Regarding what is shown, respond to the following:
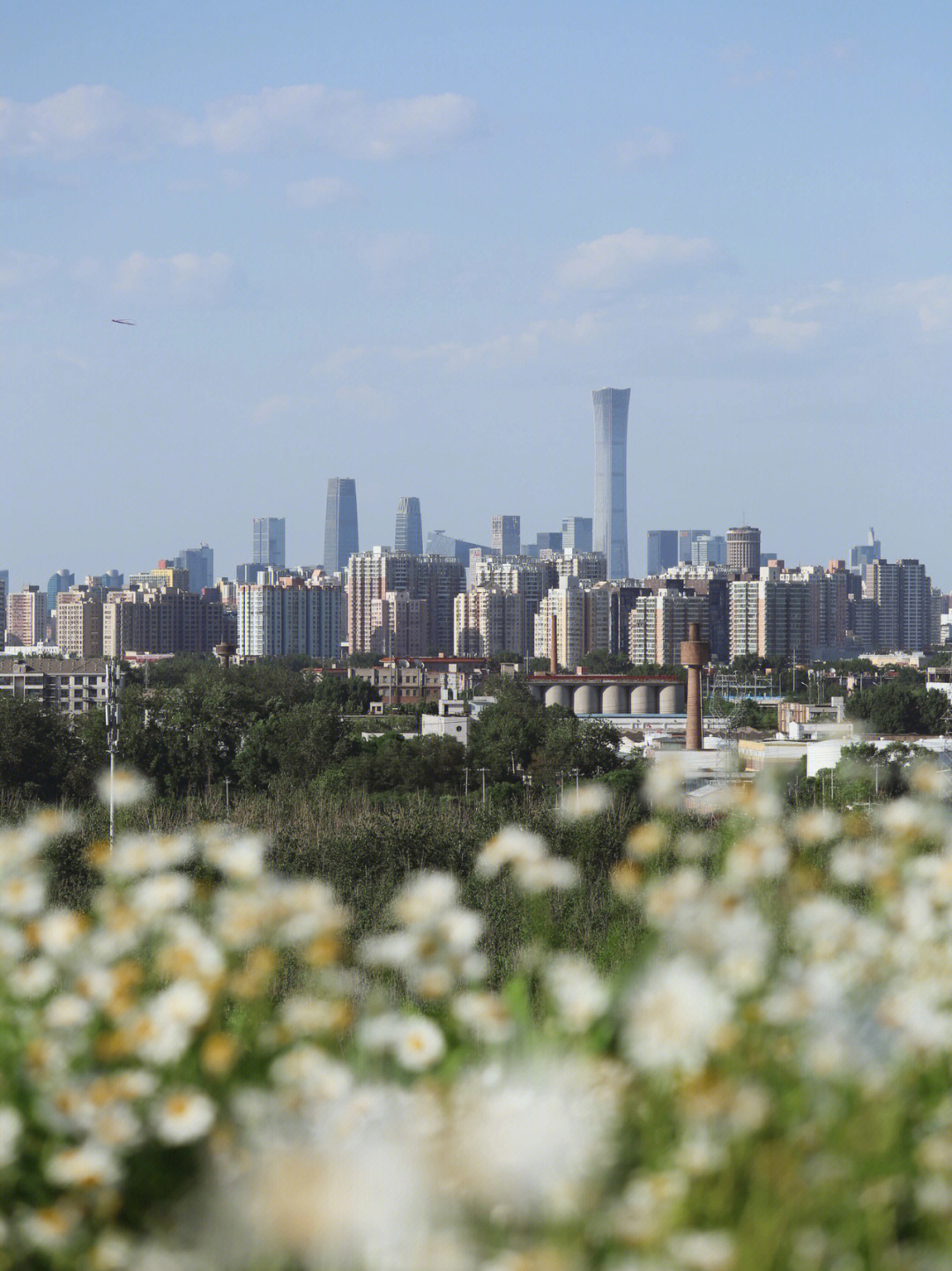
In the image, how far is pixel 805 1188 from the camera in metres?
1.28

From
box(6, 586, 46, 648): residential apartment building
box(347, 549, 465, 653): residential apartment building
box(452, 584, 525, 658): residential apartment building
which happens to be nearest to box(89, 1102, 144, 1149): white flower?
box(452, 584, 525, 658): residential apartment building

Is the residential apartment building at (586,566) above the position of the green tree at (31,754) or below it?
above

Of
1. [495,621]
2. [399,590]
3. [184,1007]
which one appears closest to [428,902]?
[184,1007]

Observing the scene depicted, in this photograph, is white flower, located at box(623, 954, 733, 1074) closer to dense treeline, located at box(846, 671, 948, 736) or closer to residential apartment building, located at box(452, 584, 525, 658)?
dense treeline, located at box(846, 671, 948, 736)

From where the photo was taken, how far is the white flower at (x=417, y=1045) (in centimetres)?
152

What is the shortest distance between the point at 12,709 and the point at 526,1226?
869 inches

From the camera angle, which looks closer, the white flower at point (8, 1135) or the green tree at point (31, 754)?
the white flower at point (8, 1135)

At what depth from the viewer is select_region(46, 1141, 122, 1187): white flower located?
132cm

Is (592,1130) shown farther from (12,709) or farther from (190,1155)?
(12,709)

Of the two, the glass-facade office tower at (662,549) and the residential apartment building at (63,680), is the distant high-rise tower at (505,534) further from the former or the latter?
the residential apartment building at (63,680)

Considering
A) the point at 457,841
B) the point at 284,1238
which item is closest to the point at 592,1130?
the point at 284,1238

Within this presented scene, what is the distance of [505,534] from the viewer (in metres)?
195

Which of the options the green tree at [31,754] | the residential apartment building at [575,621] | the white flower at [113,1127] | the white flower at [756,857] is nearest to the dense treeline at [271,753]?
the green tree at [31,754]

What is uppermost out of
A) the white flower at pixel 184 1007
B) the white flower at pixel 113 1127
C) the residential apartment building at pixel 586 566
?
the residential apartment building at pixel 586 566
